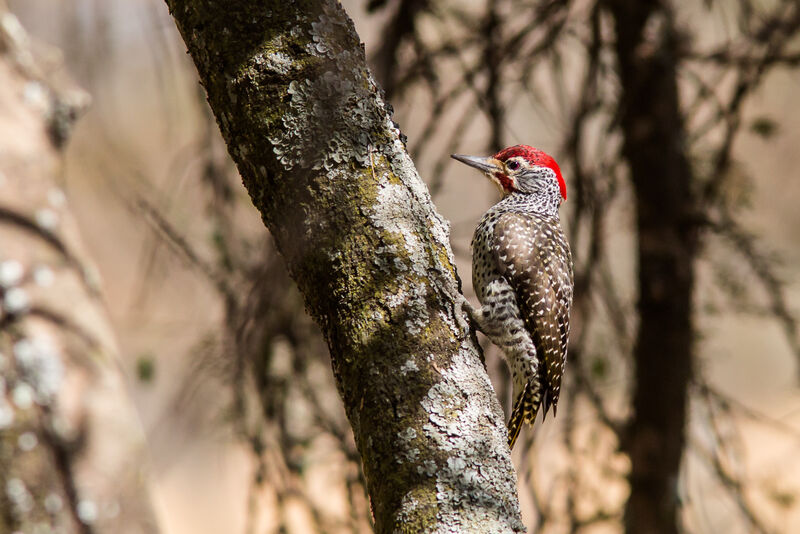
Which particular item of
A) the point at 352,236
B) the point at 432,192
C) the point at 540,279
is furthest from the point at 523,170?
the point at 352,236

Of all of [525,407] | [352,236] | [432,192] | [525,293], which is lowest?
[352,236]

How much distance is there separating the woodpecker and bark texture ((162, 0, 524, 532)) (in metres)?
1.25

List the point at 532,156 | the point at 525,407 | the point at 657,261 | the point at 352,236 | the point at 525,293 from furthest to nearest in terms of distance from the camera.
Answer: the point at 657,261 < the point at 532,156 < the point at 525,407 < the point at 525,293 < the point at 352,236

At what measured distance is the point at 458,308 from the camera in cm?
174

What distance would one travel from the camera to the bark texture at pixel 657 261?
3.56 m

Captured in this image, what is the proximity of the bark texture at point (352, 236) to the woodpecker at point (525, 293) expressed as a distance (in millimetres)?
1252

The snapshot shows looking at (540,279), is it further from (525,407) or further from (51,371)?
(51,371)

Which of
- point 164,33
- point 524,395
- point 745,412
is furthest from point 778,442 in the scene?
point 164,33

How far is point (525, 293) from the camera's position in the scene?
3016 mm

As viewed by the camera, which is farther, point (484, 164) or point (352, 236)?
point (484, 164)

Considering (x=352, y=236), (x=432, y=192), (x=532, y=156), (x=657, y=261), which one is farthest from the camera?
(x=657, y=261)

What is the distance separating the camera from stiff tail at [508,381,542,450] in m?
3.08

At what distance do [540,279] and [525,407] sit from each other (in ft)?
1.61

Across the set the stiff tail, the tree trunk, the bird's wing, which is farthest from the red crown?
the tree trunk
